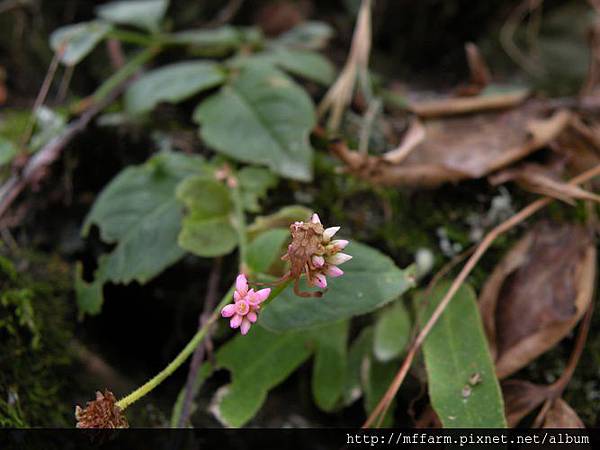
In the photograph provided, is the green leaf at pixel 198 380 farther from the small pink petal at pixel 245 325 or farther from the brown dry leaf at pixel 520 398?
the brown dry leaf at pixel 520 398

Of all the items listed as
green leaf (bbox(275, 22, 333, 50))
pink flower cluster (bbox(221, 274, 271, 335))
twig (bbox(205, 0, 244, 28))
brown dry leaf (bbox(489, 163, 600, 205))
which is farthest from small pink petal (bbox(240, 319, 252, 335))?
twig (bbox(205, 0, 244, 28))

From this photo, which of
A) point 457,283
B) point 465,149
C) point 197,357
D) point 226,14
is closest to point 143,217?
point 197,357

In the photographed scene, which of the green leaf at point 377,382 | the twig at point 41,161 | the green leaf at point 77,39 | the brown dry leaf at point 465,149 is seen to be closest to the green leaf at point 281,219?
the brown dry leaf at point 465,149

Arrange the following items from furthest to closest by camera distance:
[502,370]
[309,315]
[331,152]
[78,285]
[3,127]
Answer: [3,127]
[331,152]
[78,285]
[502,370]
[309,315]

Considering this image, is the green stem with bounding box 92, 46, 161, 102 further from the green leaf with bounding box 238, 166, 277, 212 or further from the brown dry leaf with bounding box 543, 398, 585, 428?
the brown dry leaf with bounding box 543, 398, 585, 428

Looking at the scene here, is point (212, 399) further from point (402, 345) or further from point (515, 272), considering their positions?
point (515, 272)

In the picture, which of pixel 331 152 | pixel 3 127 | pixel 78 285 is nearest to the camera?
pixel 78 285

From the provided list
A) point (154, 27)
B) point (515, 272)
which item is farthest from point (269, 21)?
point (515, 272)
